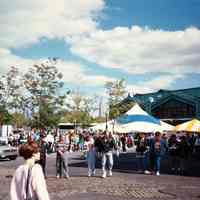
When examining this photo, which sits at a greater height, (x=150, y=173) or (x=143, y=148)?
(x=143, y=148)

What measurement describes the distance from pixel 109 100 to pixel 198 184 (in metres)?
38.0

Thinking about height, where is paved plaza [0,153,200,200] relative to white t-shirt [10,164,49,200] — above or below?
below

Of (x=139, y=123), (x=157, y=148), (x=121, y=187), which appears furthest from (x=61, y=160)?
(x=139, y=123)

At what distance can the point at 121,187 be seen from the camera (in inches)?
490

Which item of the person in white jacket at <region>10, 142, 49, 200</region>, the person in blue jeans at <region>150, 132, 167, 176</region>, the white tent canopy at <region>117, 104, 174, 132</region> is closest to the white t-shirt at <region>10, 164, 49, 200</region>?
the person in white jacket at <region>10, 142, 49, 200</region>

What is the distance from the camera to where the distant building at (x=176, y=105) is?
55.3 metres

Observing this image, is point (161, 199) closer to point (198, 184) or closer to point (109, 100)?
point (198, 184)

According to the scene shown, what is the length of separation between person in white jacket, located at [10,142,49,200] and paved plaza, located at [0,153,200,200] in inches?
238

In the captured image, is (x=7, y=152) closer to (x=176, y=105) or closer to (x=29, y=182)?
(x=29, y=182)

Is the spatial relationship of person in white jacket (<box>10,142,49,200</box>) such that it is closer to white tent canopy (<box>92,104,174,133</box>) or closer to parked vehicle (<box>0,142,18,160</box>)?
white tent canopy (<box>92,104,174,133</box>)

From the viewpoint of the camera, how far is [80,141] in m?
32.9

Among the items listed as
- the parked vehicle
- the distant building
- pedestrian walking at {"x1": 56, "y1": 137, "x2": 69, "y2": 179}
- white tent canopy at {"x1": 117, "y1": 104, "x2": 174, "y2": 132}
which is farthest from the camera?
the distant building

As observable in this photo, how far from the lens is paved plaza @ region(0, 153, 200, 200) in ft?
35.7

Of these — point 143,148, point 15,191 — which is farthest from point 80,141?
point 15,191
